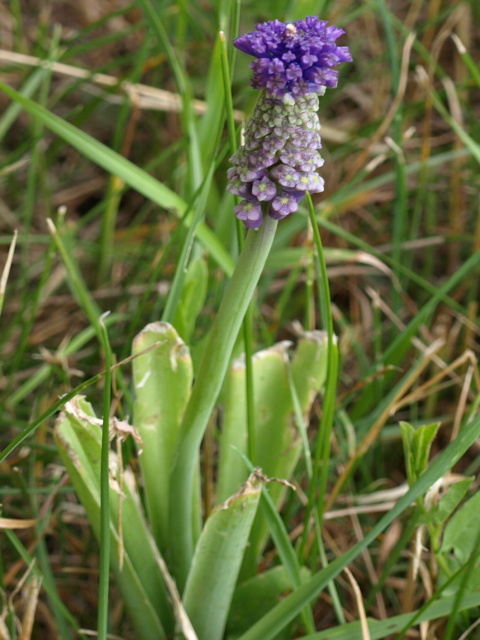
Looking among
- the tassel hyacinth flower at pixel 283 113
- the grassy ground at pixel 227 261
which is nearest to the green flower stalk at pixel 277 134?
the tassel hyacinth flower at pixel 283 113

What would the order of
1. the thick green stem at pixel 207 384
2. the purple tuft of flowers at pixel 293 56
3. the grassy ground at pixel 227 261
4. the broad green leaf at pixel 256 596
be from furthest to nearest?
1. the grassy ground at pixel 227 261
2. the broad green leaf at pixel 256 596
3. the thick green stem at pixel 207 384
4. the purple tuft of flowers at pixel 293 56

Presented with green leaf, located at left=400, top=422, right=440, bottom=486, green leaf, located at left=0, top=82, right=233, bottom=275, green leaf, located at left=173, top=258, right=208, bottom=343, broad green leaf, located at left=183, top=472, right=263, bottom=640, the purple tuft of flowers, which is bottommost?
broad green leaf, located at left=183, top=472, right=263, bottom=640

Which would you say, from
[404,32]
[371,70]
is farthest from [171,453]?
[371,70]

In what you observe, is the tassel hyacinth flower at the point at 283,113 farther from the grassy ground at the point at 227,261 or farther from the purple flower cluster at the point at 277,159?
the grassy ground at the point at 227,261

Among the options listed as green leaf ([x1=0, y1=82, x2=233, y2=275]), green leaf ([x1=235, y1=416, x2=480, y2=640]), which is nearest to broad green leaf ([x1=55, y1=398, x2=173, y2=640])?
green leaf ([x1=235, y1=416, x2=480, y2=640])

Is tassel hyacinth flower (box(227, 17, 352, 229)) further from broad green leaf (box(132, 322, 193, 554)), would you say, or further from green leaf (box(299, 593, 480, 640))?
green leaf (box(299, 593, 480, 640))

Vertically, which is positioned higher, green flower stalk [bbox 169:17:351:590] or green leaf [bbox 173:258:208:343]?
green flower stalk [bbox 169:17:351:590]
